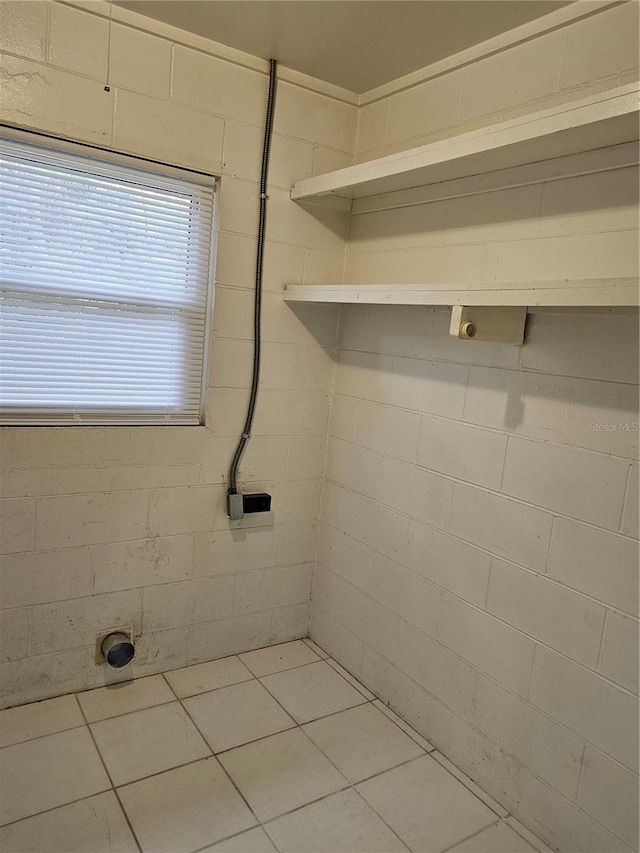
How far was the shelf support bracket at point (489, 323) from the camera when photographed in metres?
1.76

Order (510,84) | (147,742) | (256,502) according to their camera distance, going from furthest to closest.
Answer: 1. (256,502)
2. (147,742)
3. (510,84)

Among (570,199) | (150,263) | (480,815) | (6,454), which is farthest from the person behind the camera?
(150,263)

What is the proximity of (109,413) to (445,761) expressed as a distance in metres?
1.76

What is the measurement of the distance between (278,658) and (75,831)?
1127 millimetres

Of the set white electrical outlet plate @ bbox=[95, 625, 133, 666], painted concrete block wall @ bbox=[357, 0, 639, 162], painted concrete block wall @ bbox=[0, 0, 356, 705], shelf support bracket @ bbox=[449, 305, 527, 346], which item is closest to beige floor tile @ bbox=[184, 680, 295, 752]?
painted concrete block wall @ bbox=[0, 0, 356, 705]

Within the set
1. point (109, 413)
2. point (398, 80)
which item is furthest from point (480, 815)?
point (398, 80)

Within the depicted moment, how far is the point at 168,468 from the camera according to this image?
240 cm

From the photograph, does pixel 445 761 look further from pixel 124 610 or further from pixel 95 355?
pixel 95 355

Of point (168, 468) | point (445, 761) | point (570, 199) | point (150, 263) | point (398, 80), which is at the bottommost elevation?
point (445, 761)

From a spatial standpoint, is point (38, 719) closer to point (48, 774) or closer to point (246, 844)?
point (48, 774)

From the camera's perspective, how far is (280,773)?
2021mm

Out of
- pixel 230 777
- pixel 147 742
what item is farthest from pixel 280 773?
pixel 147 742

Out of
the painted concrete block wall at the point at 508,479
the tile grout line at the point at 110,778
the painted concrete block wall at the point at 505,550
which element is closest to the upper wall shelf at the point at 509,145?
the painted concrete block wall at the point at 508,479

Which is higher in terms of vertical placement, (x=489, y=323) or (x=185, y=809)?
(x=489, y=323)
